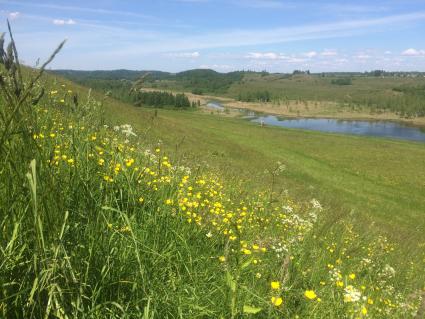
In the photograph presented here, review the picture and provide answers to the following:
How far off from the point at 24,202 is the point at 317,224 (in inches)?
200

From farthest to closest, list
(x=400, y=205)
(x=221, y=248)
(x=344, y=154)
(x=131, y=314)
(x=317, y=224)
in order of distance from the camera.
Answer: (x=344, y=154)
(x=400, y=205)
(x=317, y=224)
(x=221, y=248)
(x=131, y=314)

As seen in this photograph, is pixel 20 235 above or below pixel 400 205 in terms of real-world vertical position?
above

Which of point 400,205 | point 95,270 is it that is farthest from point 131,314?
point 400,205

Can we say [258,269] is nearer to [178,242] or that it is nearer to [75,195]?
[178,242]

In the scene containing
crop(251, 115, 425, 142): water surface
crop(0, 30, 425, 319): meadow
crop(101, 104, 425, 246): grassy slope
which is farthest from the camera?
crop(251, 115, 425, 142): water surface

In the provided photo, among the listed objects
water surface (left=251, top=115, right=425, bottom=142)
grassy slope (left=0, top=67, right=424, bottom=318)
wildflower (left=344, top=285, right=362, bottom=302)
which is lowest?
water surface (left=251, top=115, right=425, bottom=142)

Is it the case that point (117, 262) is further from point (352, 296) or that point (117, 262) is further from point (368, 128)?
point (368, 128)

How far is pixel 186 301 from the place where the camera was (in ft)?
8.93

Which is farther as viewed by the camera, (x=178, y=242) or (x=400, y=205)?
(x=400, y=205)

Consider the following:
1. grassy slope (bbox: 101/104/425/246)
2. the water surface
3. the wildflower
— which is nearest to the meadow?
the wildflower

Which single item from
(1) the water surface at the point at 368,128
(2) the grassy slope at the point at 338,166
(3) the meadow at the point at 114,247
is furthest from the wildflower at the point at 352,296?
(1) the water surface at the point at 368,128

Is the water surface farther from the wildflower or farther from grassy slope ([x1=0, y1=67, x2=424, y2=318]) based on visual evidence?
grassy slope ([x1=0, y1=67, x2=424, y2=318])

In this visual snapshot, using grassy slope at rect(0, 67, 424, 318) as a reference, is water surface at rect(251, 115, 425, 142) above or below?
below

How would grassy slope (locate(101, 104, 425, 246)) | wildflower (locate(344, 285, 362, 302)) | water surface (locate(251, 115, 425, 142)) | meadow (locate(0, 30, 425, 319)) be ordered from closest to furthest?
meadow (locate(0, 30, 425, 319))
wildflower (locate(344, 285, 362, 302))
grassy slope (locate(101, 104, 425, 246))
water surface (locate(251, 115, 425, 142))
